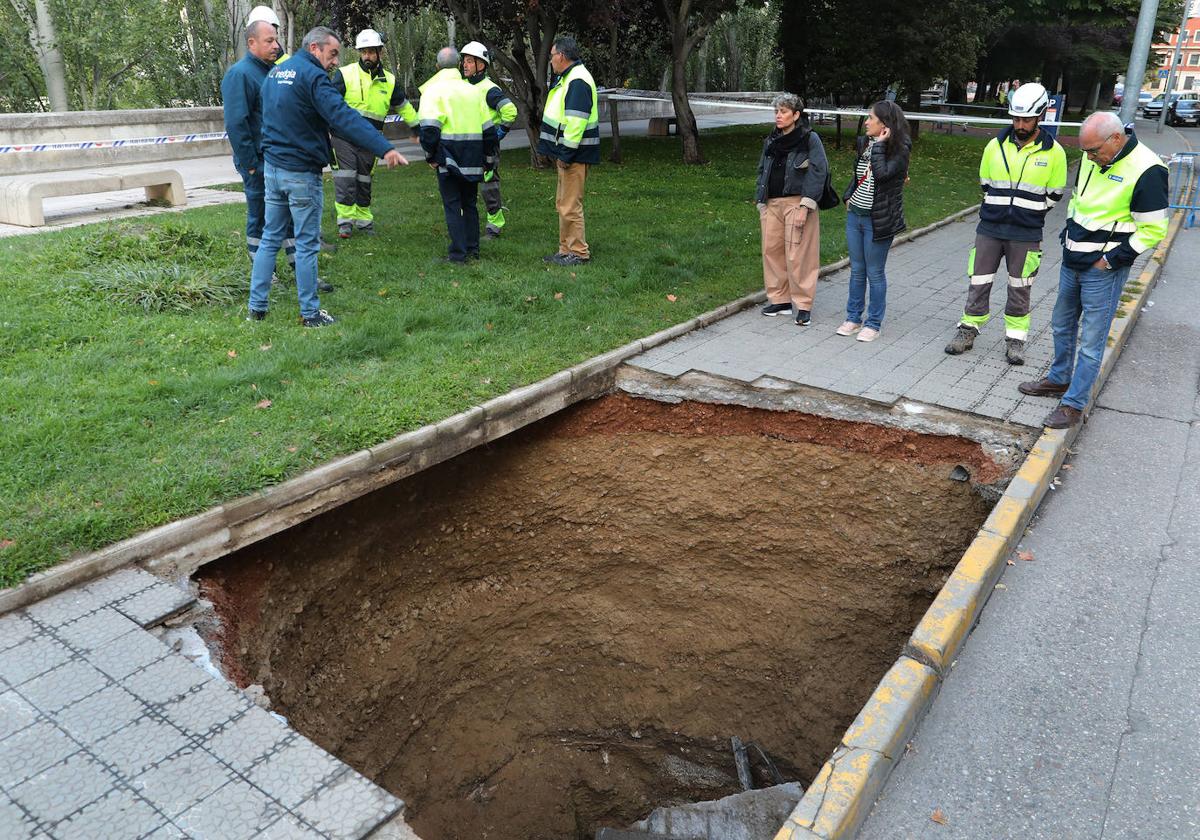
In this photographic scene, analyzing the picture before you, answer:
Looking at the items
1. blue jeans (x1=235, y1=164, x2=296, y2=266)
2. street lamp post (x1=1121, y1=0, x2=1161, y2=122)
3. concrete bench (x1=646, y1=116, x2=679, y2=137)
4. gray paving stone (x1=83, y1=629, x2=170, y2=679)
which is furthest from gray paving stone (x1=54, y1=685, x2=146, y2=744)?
concrete bench (x1=646, y1=116, x2=679, y2=137)

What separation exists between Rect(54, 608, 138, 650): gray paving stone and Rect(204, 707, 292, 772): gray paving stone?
80 centimetres

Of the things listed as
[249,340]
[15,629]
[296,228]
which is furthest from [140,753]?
[296,228]

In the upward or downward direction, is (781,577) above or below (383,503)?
below

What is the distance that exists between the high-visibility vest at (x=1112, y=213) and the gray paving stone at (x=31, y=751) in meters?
5.90

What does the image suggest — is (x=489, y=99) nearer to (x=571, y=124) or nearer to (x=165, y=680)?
(x=571, y=124)

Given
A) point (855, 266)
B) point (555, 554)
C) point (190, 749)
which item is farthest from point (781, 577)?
point (190, 749)

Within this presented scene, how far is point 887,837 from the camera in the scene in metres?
3.03

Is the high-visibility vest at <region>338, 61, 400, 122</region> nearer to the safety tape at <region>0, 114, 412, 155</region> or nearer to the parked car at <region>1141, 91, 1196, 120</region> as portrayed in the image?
the safety tape at <region>0, 114, 412, 155</region>

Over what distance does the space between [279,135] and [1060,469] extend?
19.0 ft

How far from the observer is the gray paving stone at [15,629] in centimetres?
358

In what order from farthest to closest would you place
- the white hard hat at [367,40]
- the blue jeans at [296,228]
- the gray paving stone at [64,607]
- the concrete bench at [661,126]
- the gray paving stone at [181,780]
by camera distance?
the concrete bench at [661,126] → the white hard hat at [367,40] → the blue jeans at [296,228] → the gray paving stone at [64,607] → the gray paving stone at [181,780]

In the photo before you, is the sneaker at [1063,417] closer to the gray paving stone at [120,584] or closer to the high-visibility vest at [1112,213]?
the high-visibility vest at [1112,213]

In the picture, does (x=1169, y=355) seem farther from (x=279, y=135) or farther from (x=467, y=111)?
(x=279, y=135)

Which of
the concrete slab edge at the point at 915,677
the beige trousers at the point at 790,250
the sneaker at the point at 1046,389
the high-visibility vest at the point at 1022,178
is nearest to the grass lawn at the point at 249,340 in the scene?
the beige trousers at the point at 790,250
